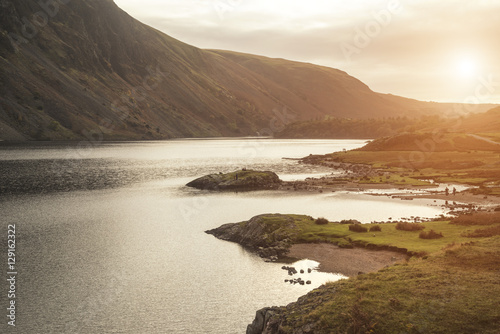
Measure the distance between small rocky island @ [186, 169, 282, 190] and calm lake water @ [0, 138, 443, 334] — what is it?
681cm

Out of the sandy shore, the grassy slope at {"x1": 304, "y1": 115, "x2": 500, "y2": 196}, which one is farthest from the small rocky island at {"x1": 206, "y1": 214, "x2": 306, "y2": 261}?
the grassy slope at {"x1": 304, "y1": 115, "x2": 500, "y2": 196}

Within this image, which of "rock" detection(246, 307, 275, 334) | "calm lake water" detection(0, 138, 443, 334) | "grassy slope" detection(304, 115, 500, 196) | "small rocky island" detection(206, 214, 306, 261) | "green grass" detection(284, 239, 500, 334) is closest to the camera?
"green grass" detection(284, 239, 500, 334)

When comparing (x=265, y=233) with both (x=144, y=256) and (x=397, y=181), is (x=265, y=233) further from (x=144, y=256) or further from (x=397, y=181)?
(x=397, y=181)

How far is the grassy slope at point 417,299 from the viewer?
24703mm

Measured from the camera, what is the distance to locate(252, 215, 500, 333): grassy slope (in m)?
24.7

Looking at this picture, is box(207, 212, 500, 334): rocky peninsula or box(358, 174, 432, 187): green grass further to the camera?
box(358, 174, 432, 187): green grass

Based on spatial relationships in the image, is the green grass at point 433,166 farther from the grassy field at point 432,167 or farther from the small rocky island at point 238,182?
the small rocky island at point 238,182

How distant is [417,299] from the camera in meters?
27.2

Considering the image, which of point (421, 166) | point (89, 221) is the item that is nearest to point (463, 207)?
point (89, 221)

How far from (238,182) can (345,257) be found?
7434cm

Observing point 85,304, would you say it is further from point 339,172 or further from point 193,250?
point 339,172

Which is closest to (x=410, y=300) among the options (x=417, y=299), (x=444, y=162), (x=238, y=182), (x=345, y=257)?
(x=417, y=299)


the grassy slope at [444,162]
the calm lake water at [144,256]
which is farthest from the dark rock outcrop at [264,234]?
the grassy slope at [444,162]

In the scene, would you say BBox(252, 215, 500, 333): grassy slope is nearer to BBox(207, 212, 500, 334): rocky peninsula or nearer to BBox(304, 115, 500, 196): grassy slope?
BBox(207, 212, 500, 334): rocky peninsula
